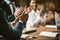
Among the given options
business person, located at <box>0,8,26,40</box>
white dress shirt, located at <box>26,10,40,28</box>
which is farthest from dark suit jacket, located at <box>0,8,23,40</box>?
white dress shirt, located at <box>26,10,40,28</box>

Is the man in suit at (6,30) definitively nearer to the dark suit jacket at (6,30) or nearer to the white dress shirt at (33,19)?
the dark suit jacket at (6,30)

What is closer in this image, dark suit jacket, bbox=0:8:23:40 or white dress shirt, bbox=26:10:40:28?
dark suit jacket, bbox=0:8:23:40

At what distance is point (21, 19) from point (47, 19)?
36.2 inches

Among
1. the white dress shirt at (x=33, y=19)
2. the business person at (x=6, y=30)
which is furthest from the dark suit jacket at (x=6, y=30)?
the white dress shirt at (x=33, y=19)

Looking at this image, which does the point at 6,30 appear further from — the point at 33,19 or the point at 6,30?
the point at 33,19

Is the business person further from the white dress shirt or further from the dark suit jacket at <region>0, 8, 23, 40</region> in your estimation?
the white dress shirt

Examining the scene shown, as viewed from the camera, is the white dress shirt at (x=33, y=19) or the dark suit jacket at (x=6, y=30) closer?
the dark suit jacket at (x=6, y=30)

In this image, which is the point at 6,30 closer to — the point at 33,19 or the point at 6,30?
the point at 6,30

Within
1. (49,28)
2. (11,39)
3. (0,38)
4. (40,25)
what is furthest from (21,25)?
(40,25)

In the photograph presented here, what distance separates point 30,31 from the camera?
244 cm

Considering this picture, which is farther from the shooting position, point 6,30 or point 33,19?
point 33,19

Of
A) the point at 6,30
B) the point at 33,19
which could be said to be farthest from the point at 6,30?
the point at 33,19

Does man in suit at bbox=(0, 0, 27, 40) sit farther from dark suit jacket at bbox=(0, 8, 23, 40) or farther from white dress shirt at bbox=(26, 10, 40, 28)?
white dress shirt at bbox=(26, 10, 40, 28)

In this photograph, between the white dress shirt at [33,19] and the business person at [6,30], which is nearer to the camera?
the business person at [6,30]
